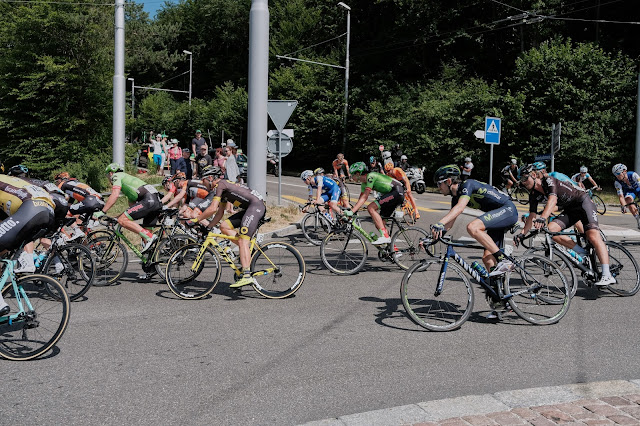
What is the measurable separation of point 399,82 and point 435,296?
38996 millimetres

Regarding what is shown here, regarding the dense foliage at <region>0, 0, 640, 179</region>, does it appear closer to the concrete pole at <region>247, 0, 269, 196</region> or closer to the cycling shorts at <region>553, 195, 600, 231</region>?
the concrete pole at <region>247, 0, 269, 196</region>

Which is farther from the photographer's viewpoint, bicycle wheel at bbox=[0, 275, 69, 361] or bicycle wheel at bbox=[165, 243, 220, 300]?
bicycle wheel at bbox=[165, 243, 220, 300]

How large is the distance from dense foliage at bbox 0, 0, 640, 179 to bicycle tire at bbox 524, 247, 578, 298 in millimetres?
18558

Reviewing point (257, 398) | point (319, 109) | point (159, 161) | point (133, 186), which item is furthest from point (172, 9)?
point (257, 398)

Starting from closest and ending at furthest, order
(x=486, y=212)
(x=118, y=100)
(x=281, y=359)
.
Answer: (x=281, y=359)
(x=486, y=212)
(x=118, y=100)

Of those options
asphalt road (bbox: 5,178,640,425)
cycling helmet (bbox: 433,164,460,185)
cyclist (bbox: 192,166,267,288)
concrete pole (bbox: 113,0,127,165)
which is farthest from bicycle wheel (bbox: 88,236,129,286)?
concrete pole (bbox: 113,0,127,165)

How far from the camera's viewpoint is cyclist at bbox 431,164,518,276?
6.97 metres

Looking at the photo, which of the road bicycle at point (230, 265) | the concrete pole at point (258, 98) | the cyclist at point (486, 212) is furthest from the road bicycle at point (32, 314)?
the concrete pole at point (258, 98)

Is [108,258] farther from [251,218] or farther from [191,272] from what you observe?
[251,218]

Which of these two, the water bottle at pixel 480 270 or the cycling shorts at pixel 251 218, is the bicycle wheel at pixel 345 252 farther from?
the water bottle at pixel 480 270

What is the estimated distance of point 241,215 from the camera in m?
8.66

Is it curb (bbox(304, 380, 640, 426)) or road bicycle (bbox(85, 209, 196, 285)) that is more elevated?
road bicycle (bbox(85, 209, 196, 285))

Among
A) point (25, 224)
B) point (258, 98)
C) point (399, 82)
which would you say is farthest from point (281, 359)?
point (399, 82)

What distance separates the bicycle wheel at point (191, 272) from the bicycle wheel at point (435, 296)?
271 cm
